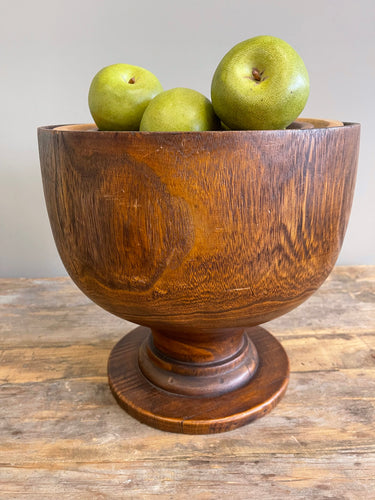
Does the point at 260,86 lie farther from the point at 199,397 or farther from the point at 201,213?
the point at 199,397

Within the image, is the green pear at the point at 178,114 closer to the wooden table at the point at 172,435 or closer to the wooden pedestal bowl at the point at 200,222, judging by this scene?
the wooden pedestal bowl at the point at 200,222

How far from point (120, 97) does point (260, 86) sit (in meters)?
0.18

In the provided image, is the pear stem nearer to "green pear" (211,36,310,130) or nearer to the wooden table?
"green pear" (211,36,310,130)

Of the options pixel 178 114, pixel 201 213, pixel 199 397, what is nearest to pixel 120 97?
pixel 178 114

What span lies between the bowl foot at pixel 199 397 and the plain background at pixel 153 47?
0.61 m

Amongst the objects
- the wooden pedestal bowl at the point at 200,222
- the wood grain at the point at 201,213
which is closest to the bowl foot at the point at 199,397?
the wooden pedestal bowl at the point at 200,222

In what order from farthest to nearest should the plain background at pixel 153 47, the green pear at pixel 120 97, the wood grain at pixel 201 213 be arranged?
the plain background at pixel 153 47 → the green pear at pixel 120 97 → the wood grain at pixel 201 213

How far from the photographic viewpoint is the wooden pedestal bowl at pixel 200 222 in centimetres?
40

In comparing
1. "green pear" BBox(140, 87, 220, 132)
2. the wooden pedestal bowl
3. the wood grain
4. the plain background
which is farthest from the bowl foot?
the plain background

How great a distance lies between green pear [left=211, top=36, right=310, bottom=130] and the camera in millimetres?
449

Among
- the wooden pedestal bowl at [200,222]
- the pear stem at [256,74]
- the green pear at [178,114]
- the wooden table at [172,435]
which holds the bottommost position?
the wooden table at [172,435]

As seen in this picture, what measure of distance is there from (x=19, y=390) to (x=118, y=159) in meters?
0.40

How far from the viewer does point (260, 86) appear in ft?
1.49

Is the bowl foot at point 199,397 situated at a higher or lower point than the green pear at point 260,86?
lower
